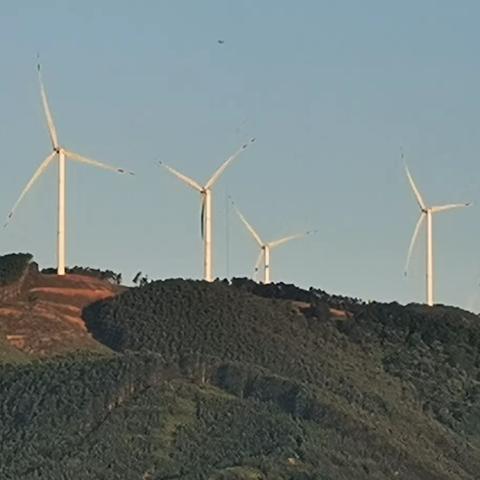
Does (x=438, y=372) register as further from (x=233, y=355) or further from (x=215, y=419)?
(x=215, y=419)

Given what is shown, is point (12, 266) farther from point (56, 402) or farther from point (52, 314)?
point (56, 402)

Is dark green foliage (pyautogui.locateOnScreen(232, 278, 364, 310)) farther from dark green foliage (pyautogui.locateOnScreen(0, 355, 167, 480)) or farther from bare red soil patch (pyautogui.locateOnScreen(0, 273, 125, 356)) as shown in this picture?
dark green foliage (pyautogui.locateOnScreen(0, 355, 167, 480))

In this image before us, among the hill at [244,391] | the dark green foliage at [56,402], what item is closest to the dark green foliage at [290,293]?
the hill at [244,391]

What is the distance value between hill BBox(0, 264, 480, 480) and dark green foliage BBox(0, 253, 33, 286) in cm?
188

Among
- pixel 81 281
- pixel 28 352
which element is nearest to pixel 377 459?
pixel 28 352

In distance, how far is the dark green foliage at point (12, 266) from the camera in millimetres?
179875

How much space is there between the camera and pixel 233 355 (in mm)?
163750

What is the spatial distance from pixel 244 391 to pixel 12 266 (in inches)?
1736

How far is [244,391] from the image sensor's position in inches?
5635

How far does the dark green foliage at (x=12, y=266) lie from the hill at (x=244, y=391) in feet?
6.18

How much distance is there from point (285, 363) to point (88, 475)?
44.0 metres

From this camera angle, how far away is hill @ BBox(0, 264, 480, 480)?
12712 cm

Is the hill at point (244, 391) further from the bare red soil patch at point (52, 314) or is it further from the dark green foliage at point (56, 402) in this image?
the bare red soil patch at point (52, 314)

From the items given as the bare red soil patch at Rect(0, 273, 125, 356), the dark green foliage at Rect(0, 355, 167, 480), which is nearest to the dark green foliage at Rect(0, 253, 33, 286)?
the bare red soil patch at Rect(0, 273, 125, 356)
